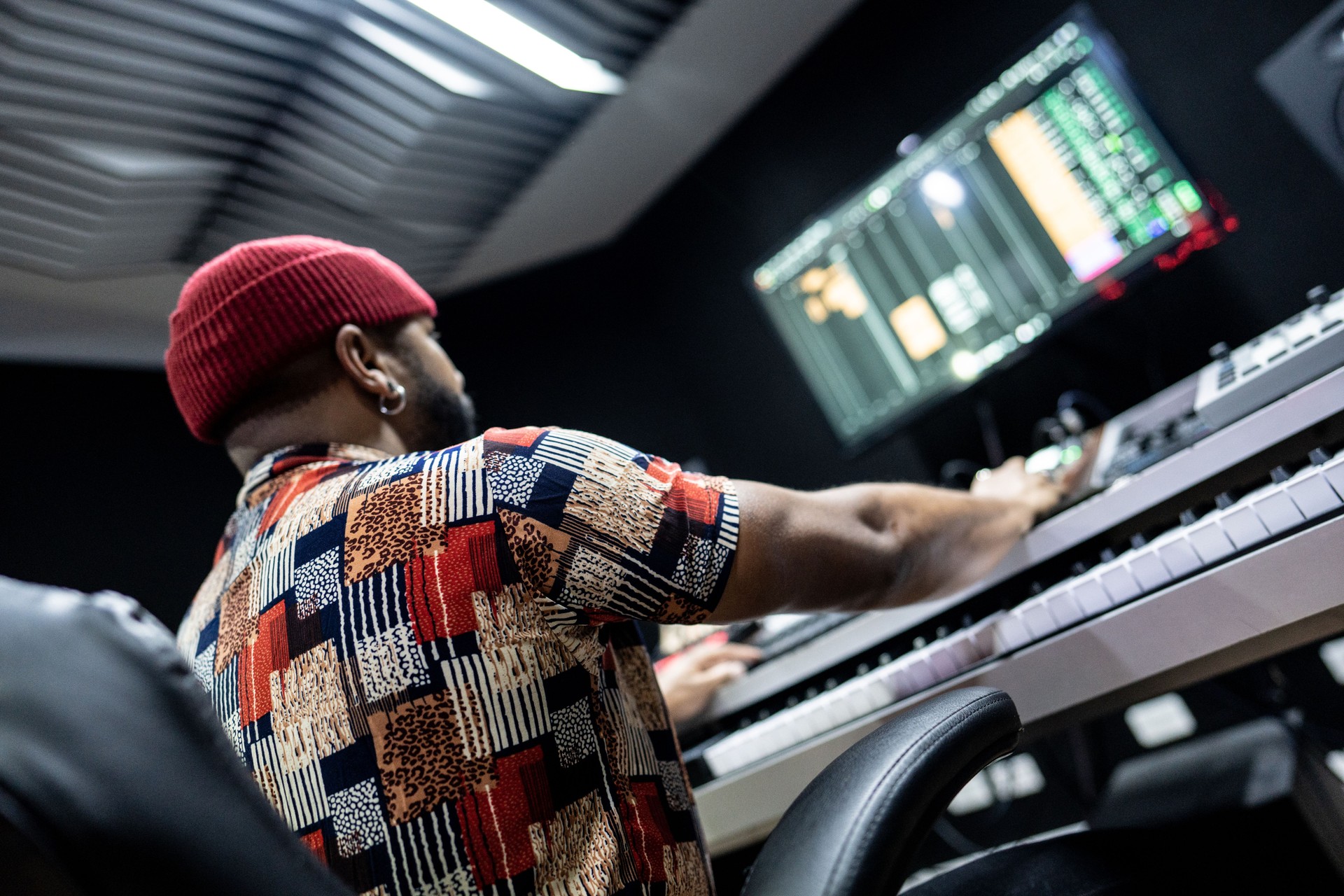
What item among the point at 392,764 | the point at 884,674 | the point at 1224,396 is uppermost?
the point at 392,764

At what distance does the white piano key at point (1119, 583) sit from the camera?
0.90 metres

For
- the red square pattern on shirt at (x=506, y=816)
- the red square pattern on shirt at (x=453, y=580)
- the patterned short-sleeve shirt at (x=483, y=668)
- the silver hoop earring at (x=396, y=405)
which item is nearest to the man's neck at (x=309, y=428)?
the silver hoop earring at (x=396, y=405)

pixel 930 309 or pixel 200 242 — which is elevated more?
pixel 200 242

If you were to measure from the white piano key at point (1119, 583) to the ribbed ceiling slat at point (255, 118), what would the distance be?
181 centimetres

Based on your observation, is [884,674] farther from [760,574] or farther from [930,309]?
[930,309]

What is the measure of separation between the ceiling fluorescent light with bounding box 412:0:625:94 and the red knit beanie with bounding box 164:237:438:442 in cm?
106

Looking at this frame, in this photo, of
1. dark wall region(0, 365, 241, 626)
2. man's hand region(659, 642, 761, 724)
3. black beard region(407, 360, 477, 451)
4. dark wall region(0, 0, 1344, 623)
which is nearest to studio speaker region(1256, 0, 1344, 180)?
dark wall region(0, 0, 1344, 623)

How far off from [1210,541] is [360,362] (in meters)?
1.00

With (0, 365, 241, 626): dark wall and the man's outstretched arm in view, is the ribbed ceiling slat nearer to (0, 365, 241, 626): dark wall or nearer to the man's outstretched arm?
(0, 365, 241, 626): dark wall

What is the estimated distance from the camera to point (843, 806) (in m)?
0.57

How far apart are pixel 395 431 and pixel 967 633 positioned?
2.55ft

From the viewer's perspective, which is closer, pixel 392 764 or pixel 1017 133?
pixel 392 764

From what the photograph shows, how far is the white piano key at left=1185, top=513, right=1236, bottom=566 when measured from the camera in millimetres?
835

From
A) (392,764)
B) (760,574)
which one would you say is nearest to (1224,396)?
(760,574)
